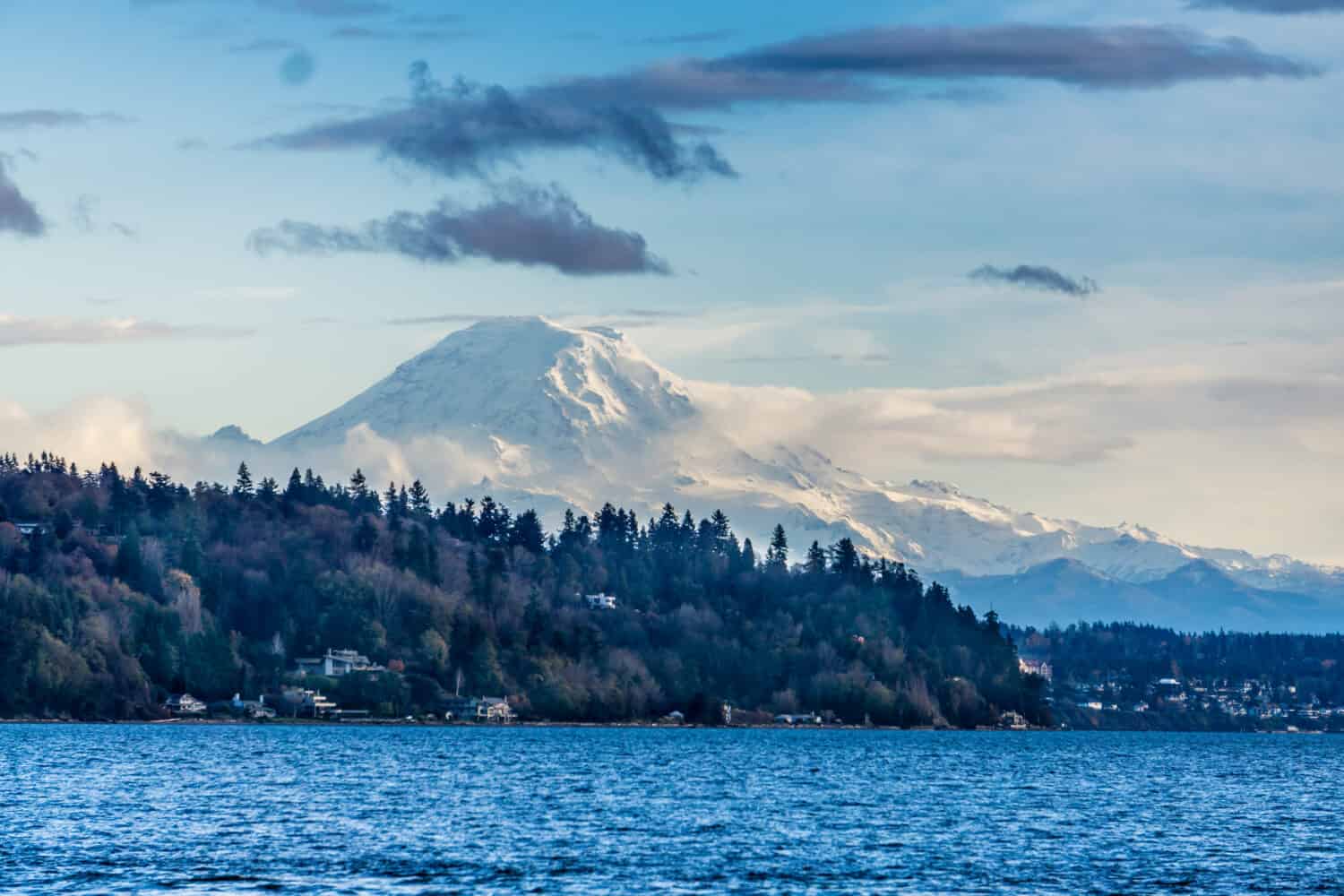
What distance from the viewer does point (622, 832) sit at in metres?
116

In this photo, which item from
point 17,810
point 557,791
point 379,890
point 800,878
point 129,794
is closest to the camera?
point 379,890

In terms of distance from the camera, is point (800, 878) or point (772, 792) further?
point (772, 792)

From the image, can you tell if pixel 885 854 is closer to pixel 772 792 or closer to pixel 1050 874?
pixel 1050 874

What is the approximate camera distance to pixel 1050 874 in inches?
3875

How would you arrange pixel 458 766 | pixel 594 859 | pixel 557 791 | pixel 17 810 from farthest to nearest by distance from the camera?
1. pixel 458 766
2. pixel 557 791
3. pixel 17 810
4. pixel 594 859

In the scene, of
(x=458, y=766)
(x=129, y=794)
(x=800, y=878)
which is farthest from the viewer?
(x=458, y=766)

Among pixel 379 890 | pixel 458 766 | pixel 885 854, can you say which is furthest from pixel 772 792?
pixel 379 890

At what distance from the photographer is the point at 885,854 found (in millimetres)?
106562

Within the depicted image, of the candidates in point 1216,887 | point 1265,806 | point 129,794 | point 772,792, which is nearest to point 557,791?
point 772,792

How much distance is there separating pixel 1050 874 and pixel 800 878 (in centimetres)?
1364

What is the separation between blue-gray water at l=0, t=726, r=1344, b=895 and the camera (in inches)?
3647

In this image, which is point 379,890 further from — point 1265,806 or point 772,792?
point 1265,806

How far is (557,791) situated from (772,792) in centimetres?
1775

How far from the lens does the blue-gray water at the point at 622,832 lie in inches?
3647
